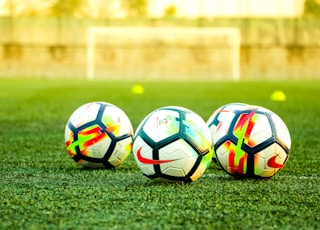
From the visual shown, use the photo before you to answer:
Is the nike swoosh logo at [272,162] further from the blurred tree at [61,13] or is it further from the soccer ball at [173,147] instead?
the blurred tree at [61,13]

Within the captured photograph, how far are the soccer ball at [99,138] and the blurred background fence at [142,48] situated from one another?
31.6 m

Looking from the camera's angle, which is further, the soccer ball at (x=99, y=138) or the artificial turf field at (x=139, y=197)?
the soccer ball at (x=99, y=138)

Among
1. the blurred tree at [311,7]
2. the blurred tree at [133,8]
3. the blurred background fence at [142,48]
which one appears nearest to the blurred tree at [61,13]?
the blurred background fence at [142,48]

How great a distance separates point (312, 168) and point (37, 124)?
4.79m

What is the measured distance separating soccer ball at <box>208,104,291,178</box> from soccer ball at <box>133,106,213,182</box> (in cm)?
29

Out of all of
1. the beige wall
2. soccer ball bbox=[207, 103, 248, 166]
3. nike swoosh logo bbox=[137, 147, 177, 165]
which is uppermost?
soccer ball bbox=[207, 103, 248, 166]

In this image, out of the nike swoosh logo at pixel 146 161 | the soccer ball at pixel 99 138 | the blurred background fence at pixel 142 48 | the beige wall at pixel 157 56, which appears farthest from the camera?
the blurred background fence at pixel 142 48

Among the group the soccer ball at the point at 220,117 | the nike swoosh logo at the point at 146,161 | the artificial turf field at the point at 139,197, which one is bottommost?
the artificial turf field at the point at 139,197

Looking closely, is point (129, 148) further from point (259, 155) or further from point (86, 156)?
point (259, 155)

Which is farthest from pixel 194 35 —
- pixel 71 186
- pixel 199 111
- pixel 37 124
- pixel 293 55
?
pixel 71 186

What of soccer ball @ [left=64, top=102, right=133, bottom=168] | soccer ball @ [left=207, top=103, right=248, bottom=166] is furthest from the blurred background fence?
soccer ball @ [left=207, top=103, right=248, bottom=166]

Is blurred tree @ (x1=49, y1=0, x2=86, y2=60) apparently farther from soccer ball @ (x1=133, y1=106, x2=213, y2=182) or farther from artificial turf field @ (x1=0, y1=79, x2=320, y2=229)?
soccer ball @ (x1=133, y1=106, x2=213, y2=182)

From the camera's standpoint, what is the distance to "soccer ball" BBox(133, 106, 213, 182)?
14.0 ft

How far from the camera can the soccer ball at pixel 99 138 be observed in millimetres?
5160
